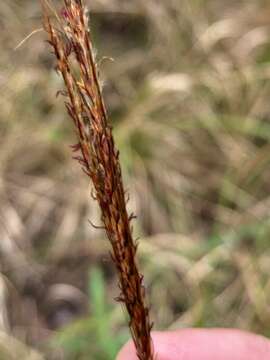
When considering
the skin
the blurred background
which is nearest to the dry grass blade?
the skin

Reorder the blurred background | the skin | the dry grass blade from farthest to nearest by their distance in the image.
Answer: the blurred background, the skin, the dry grass blade

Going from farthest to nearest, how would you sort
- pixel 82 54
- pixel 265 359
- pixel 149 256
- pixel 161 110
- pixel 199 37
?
pixel 199 37
pixel 161 110
pixel 149 256
pixel 265 359
pixel 82 54

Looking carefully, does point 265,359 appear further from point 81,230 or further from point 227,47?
point 227,47

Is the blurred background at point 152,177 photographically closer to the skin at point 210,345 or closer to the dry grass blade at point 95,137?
the skin at point 210,345

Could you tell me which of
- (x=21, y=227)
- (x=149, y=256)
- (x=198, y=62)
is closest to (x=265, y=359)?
(x=149, y=256)

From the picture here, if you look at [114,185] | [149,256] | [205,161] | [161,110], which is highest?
[161,110]

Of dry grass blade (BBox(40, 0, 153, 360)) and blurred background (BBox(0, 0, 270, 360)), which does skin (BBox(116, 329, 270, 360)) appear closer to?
blurred background (BBox(0, 0, 270, 360))
